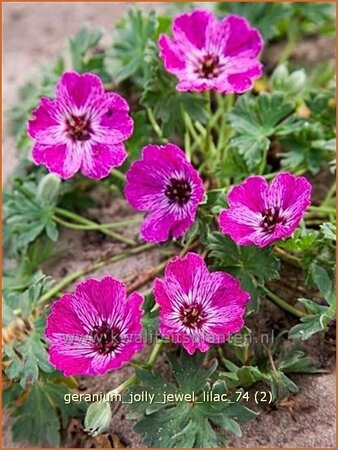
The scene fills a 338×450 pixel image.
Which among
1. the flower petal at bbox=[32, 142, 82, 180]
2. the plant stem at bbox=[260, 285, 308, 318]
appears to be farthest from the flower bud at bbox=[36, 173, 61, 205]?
the plant stem at bbox=[260, 285, 308, 318]

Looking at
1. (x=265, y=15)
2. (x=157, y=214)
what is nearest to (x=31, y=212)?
(x=157, y=214)

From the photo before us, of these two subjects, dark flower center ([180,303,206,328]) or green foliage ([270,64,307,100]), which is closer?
dark flower center ([180,303,206,328])

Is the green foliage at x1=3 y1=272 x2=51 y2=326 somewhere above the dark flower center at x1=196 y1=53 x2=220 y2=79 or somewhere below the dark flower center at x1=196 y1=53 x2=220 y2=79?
below

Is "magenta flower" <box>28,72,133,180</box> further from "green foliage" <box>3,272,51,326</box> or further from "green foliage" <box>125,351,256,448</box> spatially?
"green foliage" <box>125,351,256,448</box>

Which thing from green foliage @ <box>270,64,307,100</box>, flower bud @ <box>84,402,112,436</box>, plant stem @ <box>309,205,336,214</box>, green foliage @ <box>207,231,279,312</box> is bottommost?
flower bud @ <box>84,402,112,436</box>

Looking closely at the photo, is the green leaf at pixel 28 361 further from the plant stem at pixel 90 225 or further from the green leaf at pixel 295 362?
the green leaf at pixel 295 362

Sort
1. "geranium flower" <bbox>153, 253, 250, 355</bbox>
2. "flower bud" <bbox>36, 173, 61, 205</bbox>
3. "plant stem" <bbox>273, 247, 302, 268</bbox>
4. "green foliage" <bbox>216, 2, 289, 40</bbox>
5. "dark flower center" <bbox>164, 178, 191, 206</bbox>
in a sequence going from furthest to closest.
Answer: "green foliage" <bbox>216, 2, 289, 40</bbox> < "flower bud" <bbox>36, 173, 61, 205</bbox> < "plant stem" <bbox>273, 247, 302, 268</bbox> < "dark flower center" <bbox>164, 178, 191, 206</bbox> < "geranium flower" <bbox>153, 253, 250, 355</bbox>
